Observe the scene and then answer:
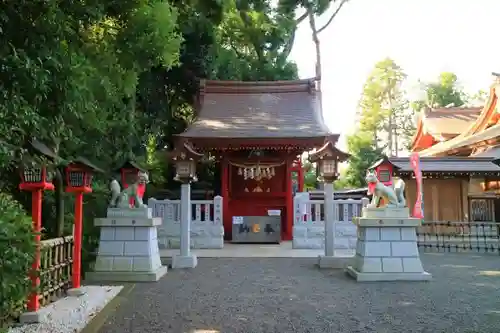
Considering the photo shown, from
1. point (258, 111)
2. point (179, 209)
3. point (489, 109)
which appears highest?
point (489, 109)

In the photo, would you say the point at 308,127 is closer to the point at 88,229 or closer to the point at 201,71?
the point at 201,71

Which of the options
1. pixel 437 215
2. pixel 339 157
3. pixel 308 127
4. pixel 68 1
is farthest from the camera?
pixel 437 215

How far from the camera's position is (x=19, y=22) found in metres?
3.57

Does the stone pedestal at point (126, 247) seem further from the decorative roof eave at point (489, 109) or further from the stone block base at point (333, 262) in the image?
the decorative roof eave at point (489, 109)

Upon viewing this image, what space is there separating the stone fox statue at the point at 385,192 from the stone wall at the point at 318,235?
164 inches

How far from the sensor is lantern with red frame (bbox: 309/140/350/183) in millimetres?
8961

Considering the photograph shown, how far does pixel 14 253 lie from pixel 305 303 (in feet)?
12.6

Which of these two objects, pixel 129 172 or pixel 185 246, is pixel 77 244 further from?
pixel 185 246

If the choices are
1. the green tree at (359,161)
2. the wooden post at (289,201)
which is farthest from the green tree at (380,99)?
the wooden post at (289,201)

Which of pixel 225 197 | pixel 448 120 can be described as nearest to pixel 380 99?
pixel 448 120

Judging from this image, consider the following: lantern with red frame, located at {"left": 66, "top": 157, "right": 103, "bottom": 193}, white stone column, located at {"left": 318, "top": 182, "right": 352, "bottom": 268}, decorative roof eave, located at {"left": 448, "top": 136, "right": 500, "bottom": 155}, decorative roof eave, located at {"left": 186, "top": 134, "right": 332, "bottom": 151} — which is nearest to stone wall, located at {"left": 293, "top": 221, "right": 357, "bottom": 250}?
decorative roof eave, located at {"left": 186, "top": 134, "right": 332, "bottom": 151}

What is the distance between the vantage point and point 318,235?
38.5 feet

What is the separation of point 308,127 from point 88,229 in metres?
7.62

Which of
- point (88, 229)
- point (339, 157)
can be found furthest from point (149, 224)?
point (339, 157)
